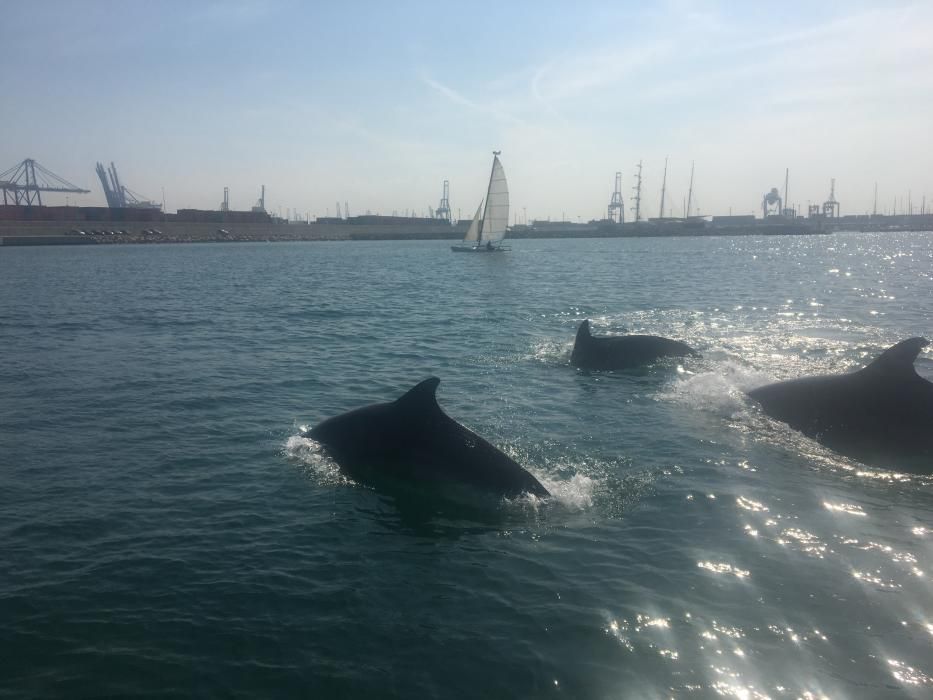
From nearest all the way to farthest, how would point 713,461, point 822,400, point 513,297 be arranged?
point 713,461
point 822,400
point 513,297

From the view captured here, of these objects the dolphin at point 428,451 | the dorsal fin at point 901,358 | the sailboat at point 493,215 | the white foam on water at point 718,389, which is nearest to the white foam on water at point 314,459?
the dolphin at point 428,451

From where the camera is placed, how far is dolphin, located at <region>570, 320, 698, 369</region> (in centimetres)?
2083

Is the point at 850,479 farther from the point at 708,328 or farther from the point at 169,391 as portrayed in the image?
the point at 708,328

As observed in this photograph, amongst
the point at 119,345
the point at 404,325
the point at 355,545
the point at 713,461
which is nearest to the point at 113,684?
the point at 355,545

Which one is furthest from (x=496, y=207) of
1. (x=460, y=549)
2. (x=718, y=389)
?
(x=460, y=549)

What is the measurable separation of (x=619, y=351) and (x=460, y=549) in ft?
41.9

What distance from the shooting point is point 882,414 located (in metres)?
12.8

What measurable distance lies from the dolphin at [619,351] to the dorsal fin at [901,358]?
8179 millimetres

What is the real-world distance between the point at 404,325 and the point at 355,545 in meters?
23.5

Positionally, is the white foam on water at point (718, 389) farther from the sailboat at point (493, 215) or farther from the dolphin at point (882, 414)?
the sailboat at point (493, 215)

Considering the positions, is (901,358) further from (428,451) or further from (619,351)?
(619,351)

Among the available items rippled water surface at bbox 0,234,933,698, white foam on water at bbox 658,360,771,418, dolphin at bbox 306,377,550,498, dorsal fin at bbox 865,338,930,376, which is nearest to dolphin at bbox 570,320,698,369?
rippled water surface at bbox 0,234,933,698

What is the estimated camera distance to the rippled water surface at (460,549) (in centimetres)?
692

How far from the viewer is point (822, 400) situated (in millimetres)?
13750
